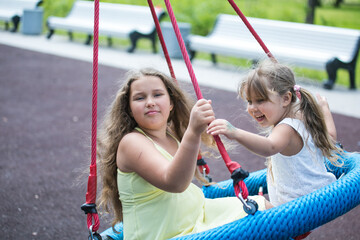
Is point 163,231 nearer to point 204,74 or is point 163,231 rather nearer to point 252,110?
point 252,110

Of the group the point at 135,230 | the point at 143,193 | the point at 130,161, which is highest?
the point at 130,161

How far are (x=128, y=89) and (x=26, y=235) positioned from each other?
168cm

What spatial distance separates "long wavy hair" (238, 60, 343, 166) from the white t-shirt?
0.05m

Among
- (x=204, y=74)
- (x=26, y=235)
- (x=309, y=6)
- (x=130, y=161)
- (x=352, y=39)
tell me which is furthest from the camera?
(x=309, y=6)

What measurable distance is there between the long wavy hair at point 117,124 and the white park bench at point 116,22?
889 centimetres

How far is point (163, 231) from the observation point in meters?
2.21

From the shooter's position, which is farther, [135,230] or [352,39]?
[352,39]

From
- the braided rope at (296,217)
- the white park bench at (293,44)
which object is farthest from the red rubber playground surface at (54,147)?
the white park bench at (293,44)

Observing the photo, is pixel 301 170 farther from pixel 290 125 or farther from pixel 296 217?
pixel 296 217

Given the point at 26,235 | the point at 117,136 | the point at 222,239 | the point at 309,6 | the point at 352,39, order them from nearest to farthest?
the point at 222,239 → the point at 117,136 → the point at 26,235 → the point at 352,39 → the point at 309,6

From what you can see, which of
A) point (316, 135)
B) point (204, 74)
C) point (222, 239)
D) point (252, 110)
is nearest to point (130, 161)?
point (222, 239)

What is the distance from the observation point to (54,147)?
210 inches

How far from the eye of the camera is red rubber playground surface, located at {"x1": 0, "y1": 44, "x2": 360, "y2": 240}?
11.9 ft

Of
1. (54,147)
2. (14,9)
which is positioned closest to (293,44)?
(54,147)
